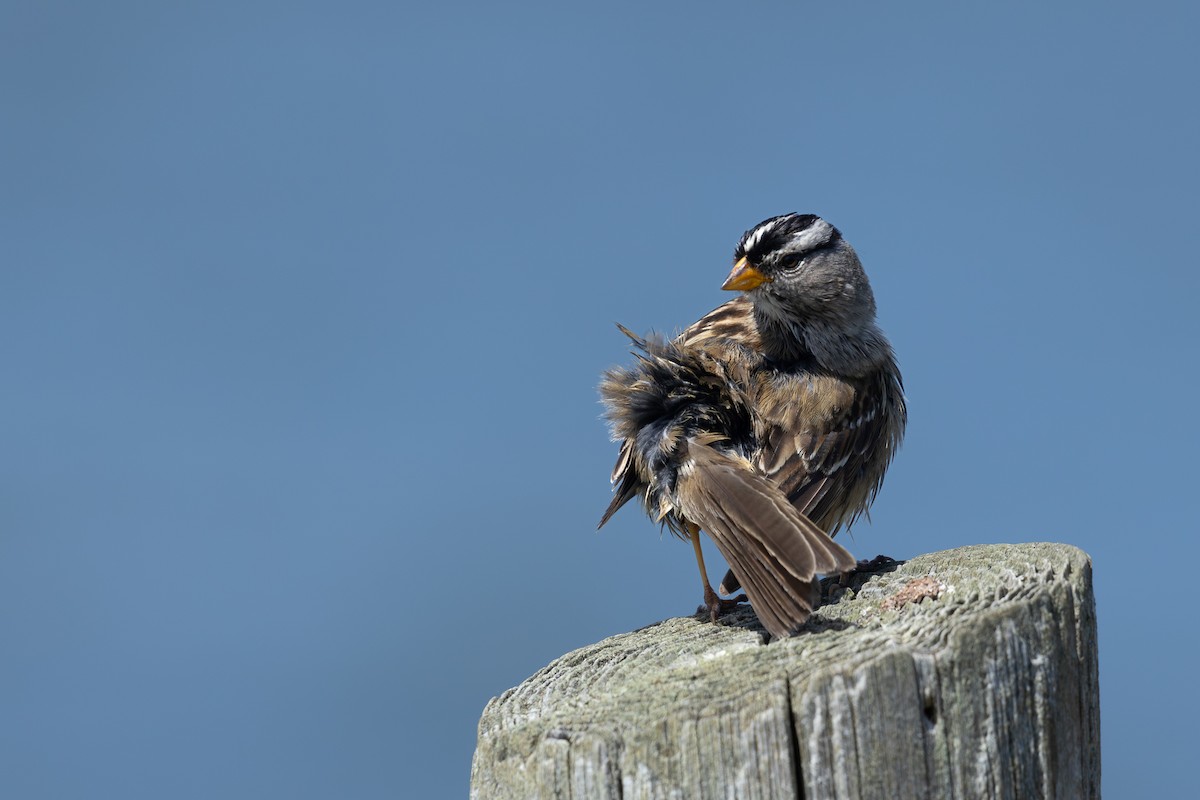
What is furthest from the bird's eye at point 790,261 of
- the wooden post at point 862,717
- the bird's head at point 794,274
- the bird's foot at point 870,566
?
the wooden post at point 862,717

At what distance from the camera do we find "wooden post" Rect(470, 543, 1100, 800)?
231cm

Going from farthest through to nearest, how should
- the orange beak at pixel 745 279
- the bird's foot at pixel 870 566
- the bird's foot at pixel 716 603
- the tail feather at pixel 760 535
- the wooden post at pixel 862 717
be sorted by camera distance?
the orange beak at pixel 745 279 → the bird's foot at pixel 716 603 → the bird's foot at pixel 870 566 → the tail feather at pixel 760 535 → the wooden post at pixel 862 717

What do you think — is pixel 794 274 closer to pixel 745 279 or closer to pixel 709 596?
pixel 745 279

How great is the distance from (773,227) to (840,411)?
0.94 metres

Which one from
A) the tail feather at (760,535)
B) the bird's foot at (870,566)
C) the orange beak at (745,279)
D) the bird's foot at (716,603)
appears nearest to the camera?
the tail feather at (760,535)

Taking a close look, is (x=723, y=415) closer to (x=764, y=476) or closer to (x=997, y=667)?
(x=764, y=476)

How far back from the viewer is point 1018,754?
243 centimetres

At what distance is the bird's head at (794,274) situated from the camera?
5527 millimetres

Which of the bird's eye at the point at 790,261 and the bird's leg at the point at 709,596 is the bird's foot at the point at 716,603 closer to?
the bird's leg at the point at 709,596

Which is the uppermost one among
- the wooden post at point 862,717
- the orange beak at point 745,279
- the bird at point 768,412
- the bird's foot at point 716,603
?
the orange beak at point 745,279

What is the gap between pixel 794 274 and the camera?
18.2 ft

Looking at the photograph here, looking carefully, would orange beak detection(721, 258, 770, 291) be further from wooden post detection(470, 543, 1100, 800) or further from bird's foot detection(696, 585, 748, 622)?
wooden post detection(470, 543, 1100, 800)

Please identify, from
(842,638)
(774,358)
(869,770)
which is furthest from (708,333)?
(869,770)

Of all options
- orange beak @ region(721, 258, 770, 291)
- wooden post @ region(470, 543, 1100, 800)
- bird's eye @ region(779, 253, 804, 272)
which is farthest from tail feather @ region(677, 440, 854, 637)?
bird's eye @ region(779, 253, 804, 272)
